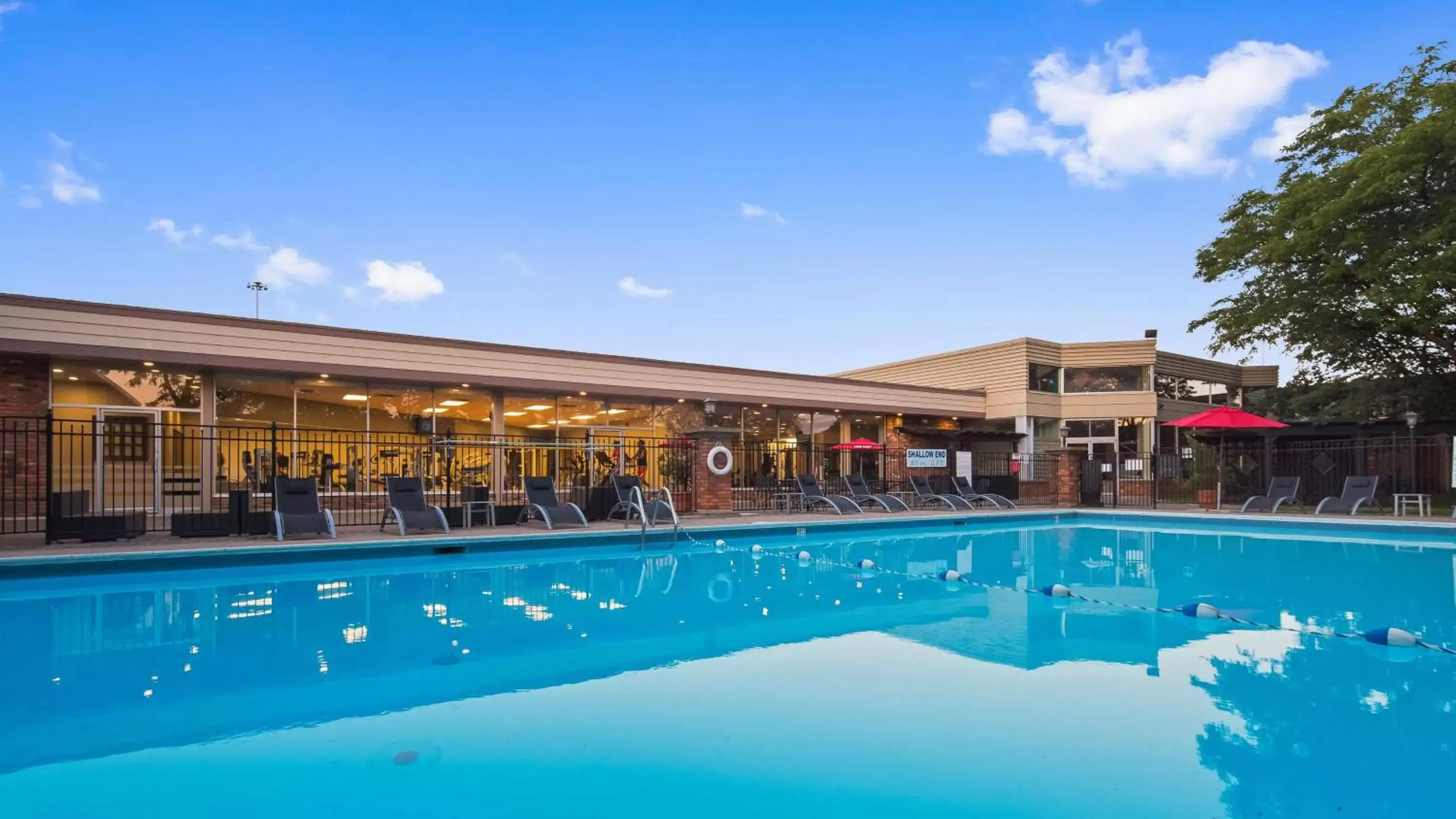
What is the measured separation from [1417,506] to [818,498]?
12.3 m

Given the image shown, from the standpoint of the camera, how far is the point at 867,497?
16.7m

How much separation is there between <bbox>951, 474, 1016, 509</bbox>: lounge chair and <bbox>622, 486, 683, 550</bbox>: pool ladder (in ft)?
26.2

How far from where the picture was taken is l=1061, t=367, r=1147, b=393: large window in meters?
27.1

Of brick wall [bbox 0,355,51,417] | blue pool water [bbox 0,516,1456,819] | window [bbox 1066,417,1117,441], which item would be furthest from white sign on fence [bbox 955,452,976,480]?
brick wall [bbox 0,355,51,417]

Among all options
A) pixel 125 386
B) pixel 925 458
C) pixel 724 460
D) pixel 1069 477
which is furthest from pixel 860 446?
pixel 125 386

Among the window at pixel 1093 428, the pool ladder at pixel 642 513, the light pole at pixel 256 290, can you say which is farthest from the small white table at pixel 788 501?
the light pole at pixel 256 290

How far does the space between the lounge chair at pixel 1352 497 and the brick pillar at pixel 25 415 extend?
22001 millimetres

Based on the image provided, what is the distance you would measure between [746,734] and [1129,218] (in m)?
17.6

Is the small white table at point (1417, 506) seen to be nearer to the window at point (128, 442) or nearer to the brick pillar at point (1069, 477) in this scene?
the brick pillar at point (1069, 477)

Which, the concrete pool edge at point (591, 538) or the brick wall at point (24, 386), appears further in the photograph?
the brick wall at point (24, 386)

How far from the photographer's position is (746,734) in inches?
141

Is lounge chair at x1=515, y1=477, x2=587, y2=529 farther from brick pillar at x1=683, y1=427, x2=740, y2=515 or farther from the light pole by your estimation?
the light pole

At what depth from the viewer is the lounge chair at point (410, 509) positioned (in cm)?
1073

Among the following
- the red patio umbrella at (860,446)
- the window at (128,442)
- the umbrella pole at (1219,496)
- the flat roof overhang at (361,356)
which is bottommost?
the umbrella pole at (1219,496)
